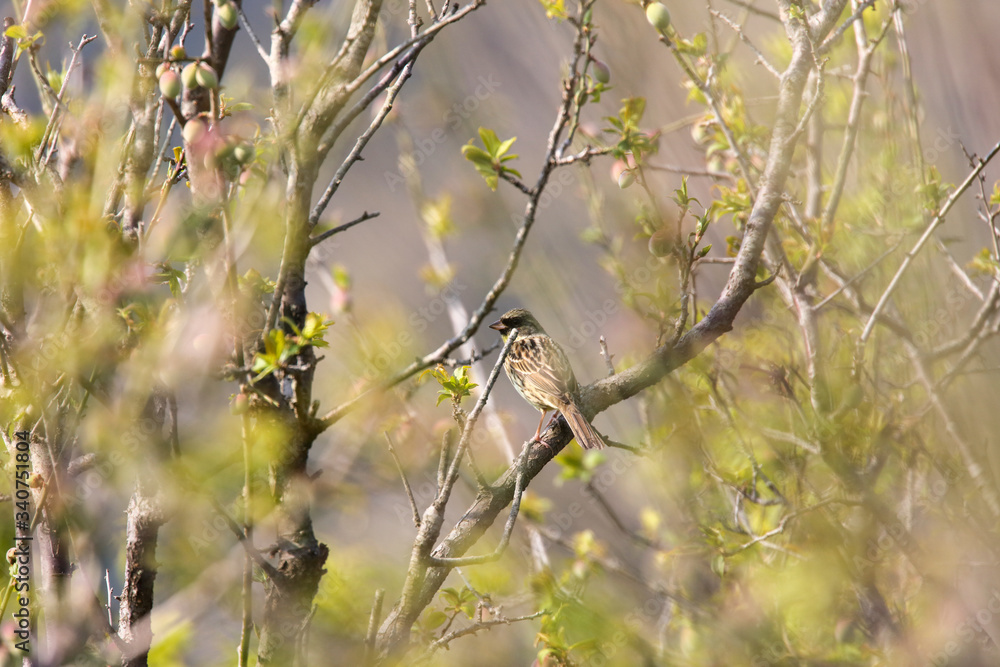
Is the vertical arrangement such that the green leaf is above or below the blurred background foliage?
above

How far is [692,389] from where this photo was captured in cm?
429

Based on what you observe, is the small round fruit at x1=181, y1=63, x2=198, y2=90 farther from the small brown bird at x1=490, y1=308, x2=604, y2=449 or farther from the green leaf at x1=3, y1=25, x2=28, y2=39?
the small brown bird at x1=490, y1=308, x2=604, y2=449

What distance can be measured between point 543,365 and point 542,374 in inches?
4.4

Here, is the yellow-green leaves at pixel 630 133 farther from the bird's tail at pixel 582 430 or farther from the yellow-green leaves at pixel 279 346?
the yellow-green leaves at pixel 279 346

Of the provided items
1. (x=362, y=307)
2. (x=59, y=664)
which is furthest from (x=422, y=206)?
(x=59, y=664)

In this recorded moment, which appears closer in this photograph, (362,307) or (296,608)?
(296,608)

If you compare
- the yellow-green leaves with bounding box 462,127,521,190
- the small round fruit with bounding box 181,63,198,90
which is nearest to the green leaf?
the small round fruit with bounding box 181,63,198,90

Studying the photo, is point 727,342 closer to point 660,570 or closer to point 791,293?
point 791,293

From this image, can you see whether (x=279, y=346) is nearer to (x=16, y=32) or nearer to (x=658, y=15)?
(x=16, y=32)

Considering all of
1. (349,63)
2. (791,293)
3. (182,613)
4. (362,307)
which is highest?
(349,63)

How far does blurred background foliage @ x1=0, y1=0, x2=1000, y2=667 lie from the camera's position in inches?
82.8

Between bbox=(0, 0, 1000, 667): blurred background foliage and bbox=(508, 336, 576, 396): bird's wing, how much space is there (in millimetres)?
228

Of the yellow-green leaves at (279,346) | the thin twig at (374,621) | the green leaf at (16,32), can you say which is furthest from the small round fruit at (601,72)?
the thin twig at (374,621)

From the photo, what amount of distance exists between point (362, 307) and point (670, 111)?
244 centimetres
